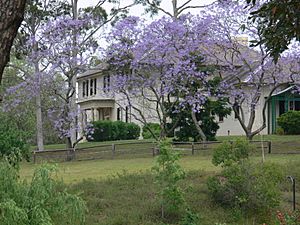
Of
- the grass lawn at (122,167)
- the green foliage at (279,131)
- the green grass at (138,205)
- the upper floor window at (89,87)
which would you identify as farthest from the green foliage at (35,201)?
the upper floor window at (89,87)

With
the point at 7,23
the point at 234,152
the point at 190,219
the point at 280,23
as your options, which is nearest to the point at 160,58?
the point at 234,152

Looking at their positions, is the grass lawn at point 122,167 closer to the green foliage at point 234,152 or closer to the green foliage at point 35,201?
the green foliage at point 234,152

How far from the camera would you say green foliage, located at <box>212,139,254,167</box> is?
1032cm

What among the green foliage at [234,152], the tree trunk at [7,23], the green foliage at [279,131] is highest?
the tree trunk at [7,23]

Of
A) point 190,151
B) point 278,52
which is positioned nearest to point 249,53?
point 190,151

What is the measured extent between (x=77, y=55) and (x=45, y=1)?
227 inches

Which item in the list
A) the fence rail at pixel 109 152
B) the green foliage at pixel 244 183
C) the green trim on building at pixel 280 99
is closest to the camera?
the green foliage at pixel 244 183

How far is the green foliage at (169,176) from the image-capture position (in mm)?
9250

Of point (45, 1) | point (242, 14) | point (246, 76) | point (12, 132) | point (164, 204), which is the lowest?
point (164, 204)

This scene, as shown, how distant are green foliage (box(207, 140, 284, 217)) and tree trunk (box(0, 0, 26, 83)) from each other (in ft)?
25.0

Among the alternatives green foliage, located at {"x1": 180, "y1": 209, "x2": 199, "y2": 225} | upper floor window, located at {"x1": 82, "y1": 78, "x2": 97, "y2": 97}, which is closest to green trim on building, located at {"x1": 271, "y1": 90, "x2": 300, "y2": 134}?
upper floor window, located at {"x1": 82, "y1": 78, "x2": 97, "y2": 97}

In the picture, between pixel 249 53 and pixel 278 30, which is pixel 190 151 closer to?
pixel 249 53

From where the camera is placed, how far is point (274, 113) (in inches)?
1341

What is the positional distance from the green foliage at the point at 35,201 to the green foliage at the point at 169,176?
325 centimetres
